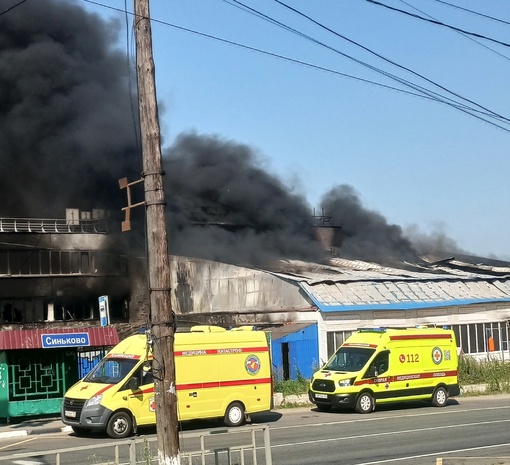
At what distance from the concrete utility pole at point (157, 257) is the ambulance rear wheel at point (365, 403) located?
13.7m

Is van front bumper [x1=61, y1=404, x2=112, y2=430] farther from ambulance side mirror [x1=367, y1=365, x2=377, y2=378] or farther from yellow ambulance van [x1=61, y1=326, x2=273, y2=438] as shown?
ambulance side mirror [x1=367, y1=365, x2=377, y2=378]

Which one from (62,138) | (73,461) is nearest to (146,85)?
(73,461)

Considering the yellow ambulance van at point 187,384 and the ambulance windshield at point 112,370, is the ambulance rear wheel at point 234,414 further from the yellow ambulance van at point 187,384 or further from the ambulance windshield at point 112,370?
the ambulance windshield at point 112,370

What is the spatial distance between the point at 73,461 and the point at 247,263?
28948mm

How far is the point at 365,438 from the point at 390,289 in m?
19.2

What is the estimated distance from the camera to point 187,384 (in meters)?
18.6

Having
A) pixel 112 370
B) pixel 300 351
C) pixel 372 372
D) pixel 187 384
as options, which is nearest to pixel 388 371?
pixel 372 372

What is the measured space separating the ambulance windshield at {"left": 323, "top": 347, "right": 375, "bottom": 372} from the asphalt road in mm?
1271

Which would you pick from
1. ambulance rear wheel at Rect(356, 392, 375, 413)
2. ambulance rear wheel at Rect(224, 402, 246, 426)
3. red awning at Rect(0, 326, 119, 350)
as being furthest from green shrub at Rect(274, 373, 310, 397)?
red awning at Rect(0, 326, 119, 350)

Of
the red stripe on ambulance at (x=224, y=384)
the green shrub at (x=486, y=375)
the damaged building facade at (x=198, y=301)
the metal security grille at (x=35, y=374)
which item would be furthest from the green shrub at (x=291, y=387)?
the metal security grille at (x=35, y=374)

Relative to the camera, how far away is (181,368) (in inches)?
732

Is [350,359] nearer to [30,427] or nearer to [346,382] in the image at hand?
[346,382]

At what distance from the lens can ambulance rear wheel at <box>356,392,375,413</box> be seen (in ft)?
72.2

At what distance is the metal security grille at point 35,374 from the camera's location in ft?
68.9
